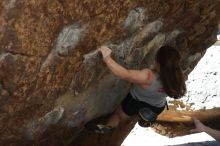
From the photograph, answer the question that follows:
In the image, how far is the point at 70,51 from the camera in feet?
13.1

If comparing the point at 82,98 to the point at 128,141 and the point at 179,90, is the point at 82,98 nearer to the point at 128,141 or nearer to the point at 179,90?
the point at 179,90

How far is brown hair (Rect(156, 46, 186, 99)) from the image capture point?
4.18 meters

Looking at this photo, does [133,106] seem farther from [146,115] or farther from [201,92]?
[201,92]

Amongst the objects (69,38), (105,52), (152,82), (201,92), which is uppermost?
(69,38)

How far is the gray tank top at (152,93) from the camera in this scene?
4.36m

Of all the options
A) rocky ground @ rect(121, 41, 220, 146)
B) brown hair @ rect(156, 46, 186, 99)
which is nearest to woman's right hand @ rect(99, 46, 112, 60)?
brown hair @ rect(156, 46, 186, 99)

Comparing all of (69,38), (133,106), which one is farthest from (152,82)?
(69,38)

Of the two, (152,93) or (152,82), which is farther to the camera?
(152,93)

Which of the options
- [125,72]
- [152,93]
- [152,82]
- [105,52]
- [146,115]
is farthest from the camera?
[146,115]

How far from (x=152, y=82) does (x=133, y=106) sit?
1.68 ft

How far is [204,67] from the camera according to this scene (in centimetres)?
1002

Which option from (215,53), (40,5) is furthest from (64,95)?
(215,53)

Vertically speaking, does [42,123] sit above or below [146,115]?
above

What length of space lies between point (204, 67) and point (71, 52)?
256 inches
